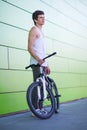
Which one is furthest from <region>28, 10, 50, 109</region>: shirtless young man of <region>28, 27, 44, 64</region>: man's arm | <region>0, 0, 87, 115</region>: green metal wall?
<region>0, 0, 87, 115</region>: green metal wall

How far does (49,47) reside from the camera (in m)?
4.97

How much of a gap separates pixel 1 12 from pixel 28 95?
51.1 inches

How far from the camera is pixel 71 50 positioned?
5984mm

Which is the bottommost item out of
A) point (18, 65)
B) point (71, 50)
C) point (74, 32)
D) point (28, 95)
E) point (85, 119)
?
point (85, 119)

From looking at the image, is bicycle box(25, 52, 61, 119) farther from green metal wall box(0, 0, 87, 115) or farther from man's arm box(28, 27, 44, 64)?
green metal wall box(0, 0, 87, 115)

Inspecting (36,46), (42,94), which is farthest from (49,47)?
(42,94)

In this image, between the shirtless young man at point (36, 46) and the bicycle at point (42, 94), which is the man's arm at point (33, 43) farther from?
the bicycle at point (42, 94)

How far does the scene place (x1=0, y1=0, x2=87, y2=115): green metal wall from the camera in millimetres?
3701

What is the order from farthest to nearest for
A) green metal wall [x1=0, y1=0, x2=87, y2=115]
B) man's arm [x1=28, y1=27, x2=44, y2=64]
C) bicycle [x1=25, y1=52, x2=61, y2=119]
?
green metal wall [x1=0, y1=0, x2=87, y2=115] → man's arm [x1=28, y1=27, x2=44, y2=64] → bicycle [x1=25, y1=52, x2=61, y2=119]

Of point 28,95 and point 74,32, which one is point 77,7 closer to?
point 74,32

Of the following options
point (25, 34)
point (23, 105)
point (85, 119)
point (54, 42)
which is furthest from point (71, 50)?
point (85, 119)

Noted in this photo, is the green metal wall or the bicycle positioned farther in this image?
the green metal wall

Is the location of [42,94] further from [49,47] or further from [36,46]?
[49,47]

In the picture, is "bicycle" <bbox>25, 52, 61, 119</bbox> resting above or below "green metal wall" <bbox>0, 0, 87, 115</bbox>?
below
